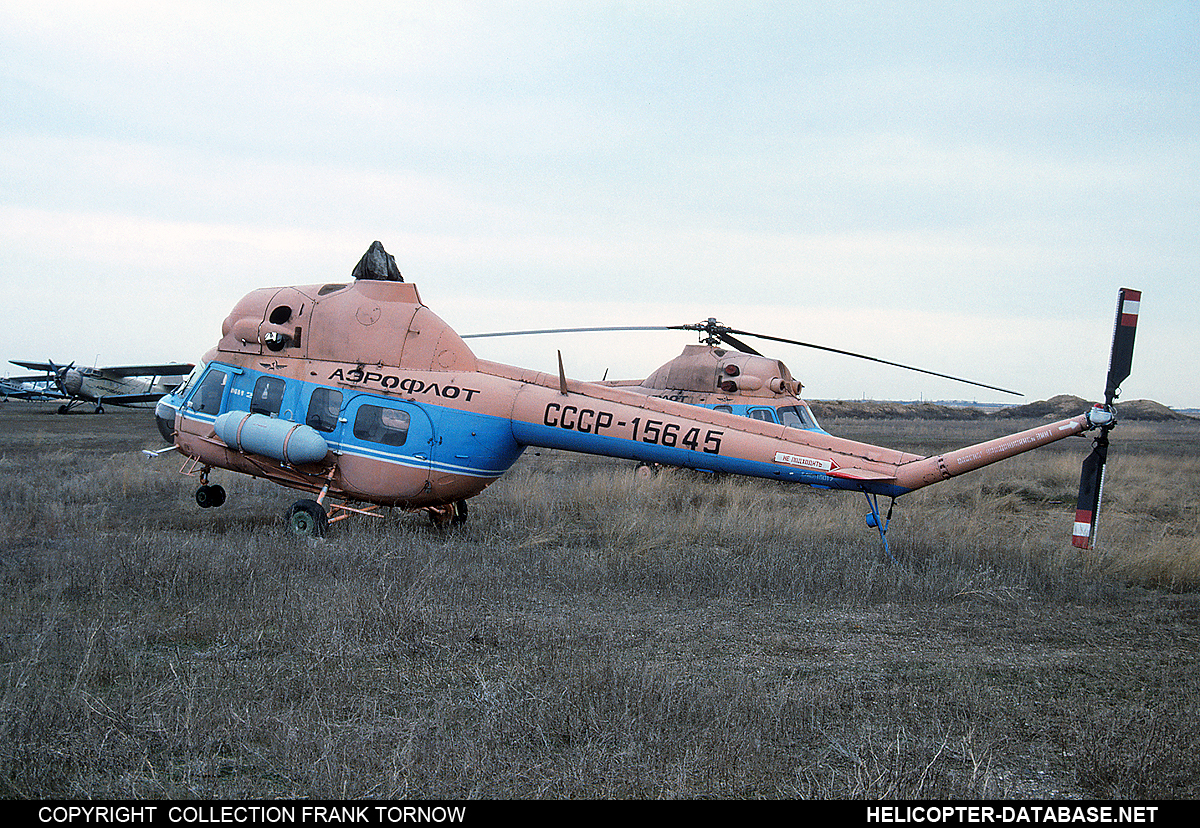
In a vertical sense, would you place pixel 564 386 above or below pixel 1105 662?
above

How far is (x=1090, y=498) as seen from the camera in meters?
8.69

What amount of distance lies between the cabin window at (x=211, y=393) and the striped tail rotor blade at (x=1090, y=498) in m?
10.8

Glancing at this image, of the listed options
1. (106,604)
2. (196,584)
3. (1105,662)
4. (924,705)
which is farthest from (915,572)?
(106,604)

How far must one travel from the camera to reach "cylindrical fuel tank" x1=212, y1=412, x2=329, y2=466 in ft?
36.4

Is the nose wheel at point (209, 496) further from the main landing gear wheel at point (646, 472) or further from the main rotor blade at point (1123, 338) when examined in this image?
the main rotor blade at point (1123, 338)

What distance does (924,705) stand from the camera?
18.2 feet

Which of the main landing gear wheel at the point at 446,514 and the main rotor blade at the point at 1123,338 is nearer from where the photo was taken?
the main rotor blade at the point at 1123,338

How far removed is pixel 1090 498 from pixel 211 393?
1107 centimetres

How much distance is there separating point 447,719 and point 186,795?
143 centimetres

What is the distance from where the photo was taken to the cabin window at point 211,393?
12.2 metres

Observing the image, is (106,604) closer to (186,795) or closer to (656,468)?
(186,795)

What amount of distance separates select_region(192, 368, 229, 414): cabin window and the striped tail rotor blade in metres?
10.8

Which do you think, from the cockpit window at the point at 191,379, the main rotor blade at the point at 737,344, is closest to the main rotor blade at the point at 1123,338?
the main rotor blade at the point at 737,344

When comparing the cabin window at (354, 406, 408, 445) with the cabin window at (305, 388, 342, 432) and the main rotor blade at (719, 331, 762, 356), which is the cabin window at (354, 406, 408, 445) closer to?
the cabin window at (305, 388, 342, 432)
